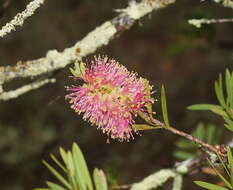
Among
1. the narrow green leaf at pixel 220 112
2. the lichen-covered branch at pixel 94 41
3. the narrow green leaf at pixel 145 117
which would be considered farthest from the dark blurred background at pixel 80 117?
the narrow green leaf at pixel 145 117

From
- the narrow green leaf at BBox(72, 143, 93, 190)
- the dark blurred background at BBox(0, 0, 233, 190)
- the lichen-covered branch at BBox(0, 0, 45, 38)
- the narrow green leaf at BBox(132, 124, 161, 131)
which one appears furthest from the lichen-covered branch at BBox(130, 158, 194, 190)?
the dark blurred background at BBox(0, 0, 233, 190)

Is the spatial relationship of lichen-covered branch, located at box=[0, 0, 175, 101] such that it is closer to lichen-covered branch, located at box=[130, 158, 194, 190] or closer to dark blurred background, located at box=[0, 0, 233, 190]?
lichen-covered branch, located at box=[130, 158, 194, 190]

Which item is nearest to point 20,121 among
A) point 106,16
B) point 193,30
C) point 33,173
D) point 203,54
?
point 33,173

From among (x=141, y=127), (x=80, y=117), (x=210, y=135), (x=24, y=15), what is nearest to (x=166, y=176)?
(x=210, y=135)

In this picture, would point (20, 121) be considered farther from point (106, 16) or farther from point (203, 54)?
point (203, 54)

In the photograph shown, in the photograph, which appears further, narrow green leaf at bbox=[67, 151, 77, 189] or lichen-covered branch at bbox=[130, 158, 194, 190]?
lichen-covered branch at bbox=[130, 158, 194, 190]

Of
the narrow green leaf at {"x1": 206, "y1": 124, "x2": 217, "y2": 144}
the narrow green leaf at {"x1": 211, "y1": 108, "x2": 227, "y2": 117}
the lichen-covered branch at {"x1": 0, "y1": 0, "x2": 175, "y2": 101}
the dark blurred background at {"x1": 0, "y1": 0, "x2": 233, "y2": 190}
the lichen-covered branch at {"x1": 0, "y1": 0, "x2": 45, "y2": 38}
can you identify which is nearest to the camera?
the lichen-covered branch at {"x1": 0, "y1": 0, "x2": 45, "y2": 38}
